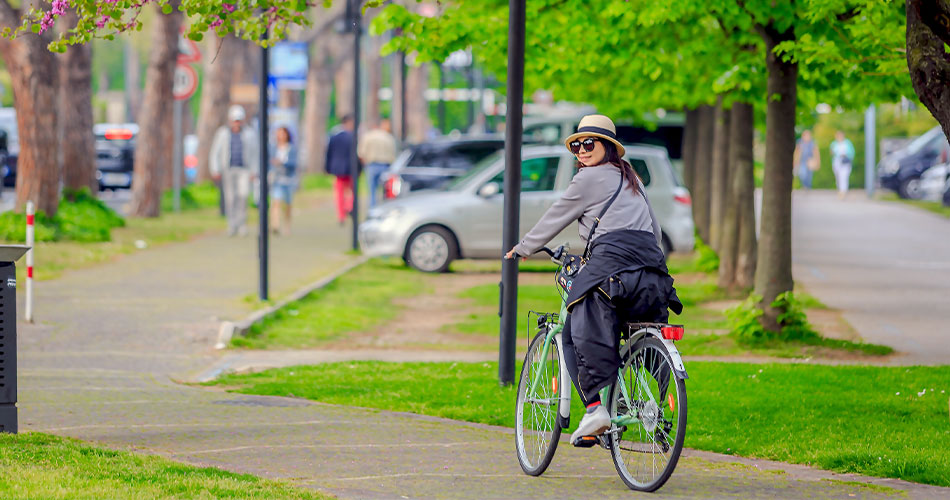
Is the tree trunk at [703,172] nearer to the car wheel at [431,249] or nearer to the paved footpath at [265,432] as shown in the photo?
the car wheel at [431,249]

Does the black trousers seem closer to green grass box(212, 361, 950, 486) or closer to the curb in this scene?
green grass box(212, 361, 950, 486)

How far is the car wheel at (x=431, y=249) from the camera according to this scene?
18.5m

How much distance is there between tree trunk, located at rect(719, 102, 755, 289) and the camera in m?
15.4

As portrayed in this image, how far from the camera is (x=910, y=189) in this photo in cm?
4116

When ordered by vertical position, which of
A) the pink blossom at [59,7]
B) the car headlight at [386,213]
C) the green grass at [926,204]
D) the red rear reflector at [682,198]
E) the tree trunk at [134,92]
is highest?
the tree trunk at [134,92]

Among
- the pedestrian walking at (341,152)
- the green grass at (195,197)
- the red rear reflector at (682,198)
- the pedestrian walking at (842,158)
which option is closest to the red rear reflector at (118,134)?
the green grass at (195,197)

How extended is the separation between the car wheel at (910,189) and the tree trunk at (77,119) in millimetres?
25393

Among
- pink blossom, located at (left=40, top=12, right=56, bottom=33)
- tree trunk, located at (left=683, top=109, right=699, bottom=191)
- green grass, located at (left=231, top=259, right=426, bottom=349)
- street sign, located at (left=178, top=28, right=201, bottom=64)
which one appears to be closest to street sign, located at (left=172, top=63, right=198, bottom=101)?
street sign, located at (left=178, top=28, right=201, bottom=64)

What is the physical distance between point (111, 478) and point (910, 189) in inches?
1473

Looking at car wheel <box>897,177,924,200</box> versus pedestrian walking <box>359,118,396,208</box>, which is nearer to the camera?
pedestrian walking <box>359,118,396,208</box>

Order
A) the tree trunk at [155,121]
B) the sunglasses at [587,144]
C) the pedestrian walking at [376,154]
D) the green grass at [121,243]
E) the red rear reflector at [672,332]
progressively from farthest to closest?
the pedestrian walking at [376,154] < the tree trunk at [155,121] < the green grass at [121,243] < the sunglasses at [587,144] < the red rear reflector at [672,332]

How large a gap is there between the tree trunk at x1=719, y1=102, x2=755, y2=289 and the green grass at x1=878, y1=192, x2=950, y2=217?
60.8 ft

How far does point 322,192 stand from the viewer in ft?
133

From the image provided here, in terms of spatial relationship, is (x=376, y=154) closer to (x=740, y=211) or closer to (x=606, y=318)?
(x=740, y=211)
